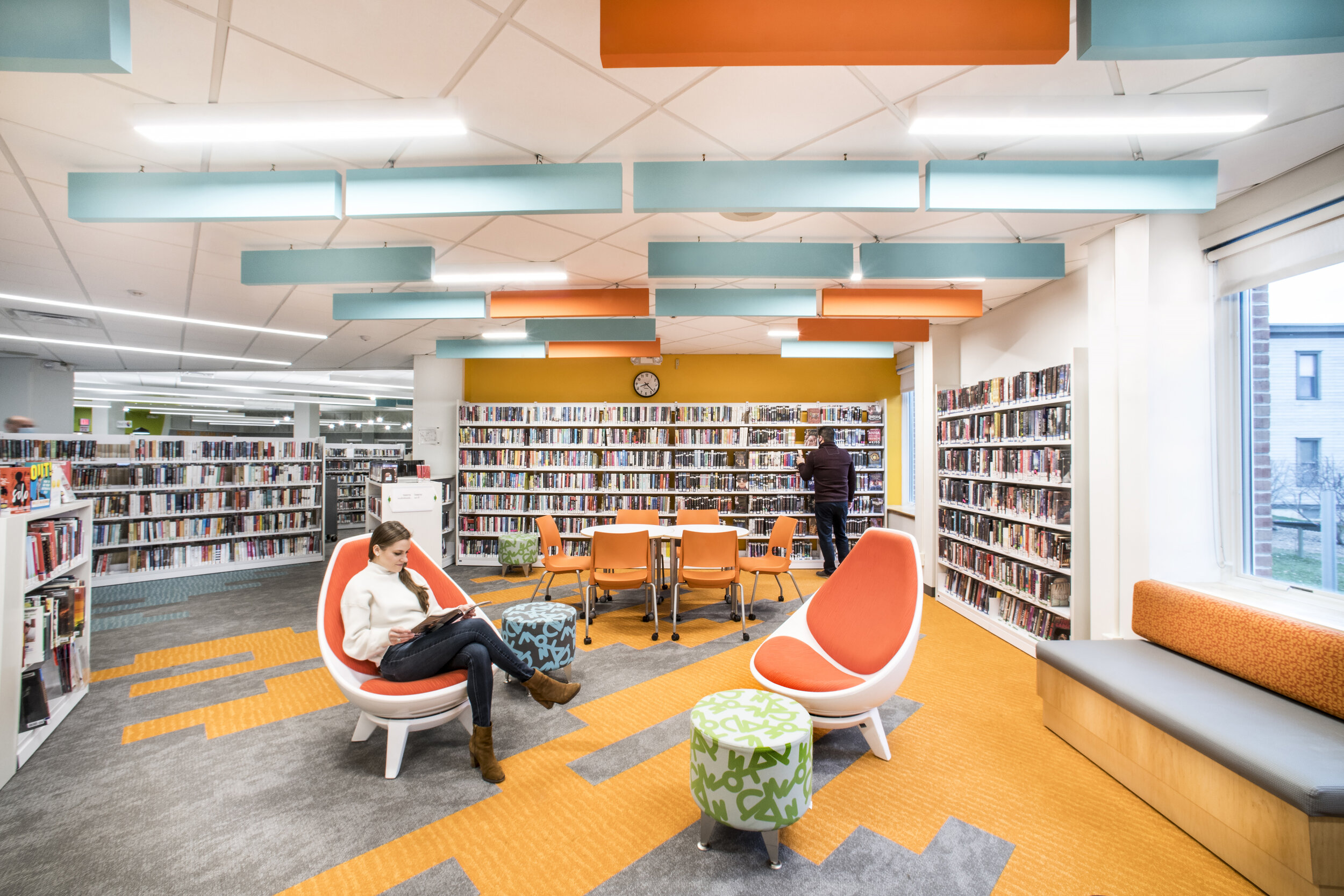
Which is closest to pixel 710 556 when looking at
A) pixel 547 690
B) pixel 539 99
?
pixel 547 690

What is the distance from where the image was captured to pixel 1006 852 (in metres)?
2.16

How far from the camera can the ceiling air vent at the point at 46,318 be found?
5.89 m

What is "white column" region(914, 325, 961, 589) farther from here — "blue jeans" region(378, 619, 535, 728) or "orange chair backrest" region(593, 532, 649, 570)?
"blue jeans" region(378, 619, 535, 728)

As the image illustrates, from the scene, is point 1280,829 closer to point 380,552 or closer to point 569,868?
point 569,868

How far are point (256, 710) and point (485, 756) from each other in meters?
1.80

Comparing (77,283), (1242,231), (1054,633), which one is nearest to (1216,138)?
(1242,231)

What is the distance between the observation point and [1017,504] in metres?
4.66

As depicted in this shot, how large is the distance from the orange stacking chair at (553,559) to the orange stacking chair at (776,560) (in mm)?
1567

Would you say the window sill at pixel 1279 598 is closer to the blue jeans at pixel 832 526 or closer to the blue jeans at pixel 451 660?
the blue jeans at pixel 832 526

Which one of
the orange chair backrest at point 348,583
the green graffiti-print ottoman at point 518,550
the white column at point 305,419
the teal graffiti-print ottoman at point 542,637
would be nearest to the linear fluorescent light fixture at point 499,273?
the orange chair backrest at point 348,583

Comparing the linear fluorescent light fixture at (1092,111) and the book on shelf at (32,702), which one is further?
the book on shelf at (32,702)

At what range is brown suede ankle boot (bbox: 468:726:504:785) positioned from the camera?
2.60m

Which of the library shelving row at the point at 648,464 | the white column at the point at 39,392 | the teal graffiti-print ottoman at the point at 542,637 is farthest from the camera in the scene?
the white column at the point at 39,392

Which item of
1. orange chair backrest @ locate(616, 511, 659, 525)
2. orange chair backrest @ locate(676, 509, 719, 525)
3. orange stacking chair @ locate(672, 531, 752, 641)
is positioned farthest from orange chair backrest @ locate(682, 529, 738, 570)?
orange chair backrest @ locate(616, 511, 659, 525)
